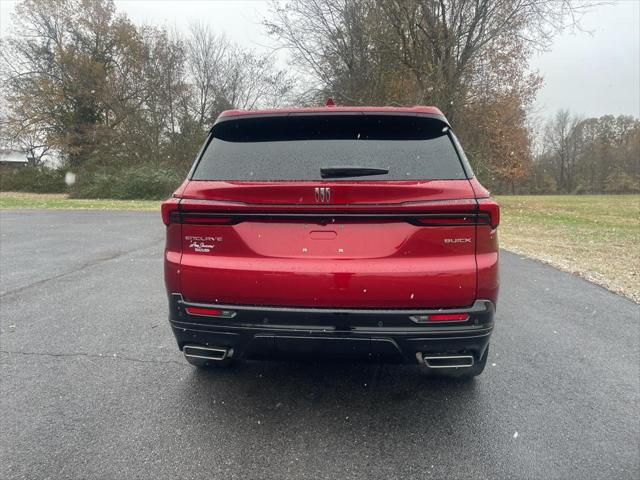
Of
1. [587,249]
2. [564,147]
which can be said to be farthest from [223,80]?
[564,147]

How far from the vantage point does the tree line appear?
695 inches

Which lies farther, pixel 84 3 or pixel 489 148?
pixel 84 3

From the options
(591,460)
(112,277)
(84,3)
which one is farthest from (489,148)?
(84,3)

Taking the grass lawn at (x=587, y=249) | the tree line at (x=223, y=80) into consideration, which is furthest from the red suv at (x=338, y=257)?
the tree line at (x=223, y=80)

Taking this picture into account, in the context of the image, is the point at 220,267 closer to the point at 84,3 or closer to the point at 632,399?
the point at 632,399

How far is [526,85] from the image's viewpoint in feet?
74.2

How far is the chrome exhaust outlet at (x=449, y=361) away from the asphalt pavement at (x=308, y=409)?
0.43m

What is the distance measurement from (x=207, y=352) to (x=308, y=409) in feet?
2.37

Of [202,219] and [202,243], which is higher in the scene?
[202,219]

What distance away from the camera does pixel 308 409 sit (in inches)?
102

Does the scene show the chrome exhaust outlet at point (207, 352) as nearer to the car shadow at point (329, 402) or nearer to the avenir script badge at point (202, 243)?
the car shadow at point (329, 402)

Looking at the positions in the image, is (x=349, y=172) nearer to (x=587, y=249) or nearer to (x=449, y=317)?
(x=449, y=317)

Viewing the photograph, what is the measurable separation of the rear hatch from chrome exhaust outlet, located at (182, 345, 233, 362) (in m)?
0.32

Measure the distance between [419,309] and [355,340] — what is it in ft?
1.19
